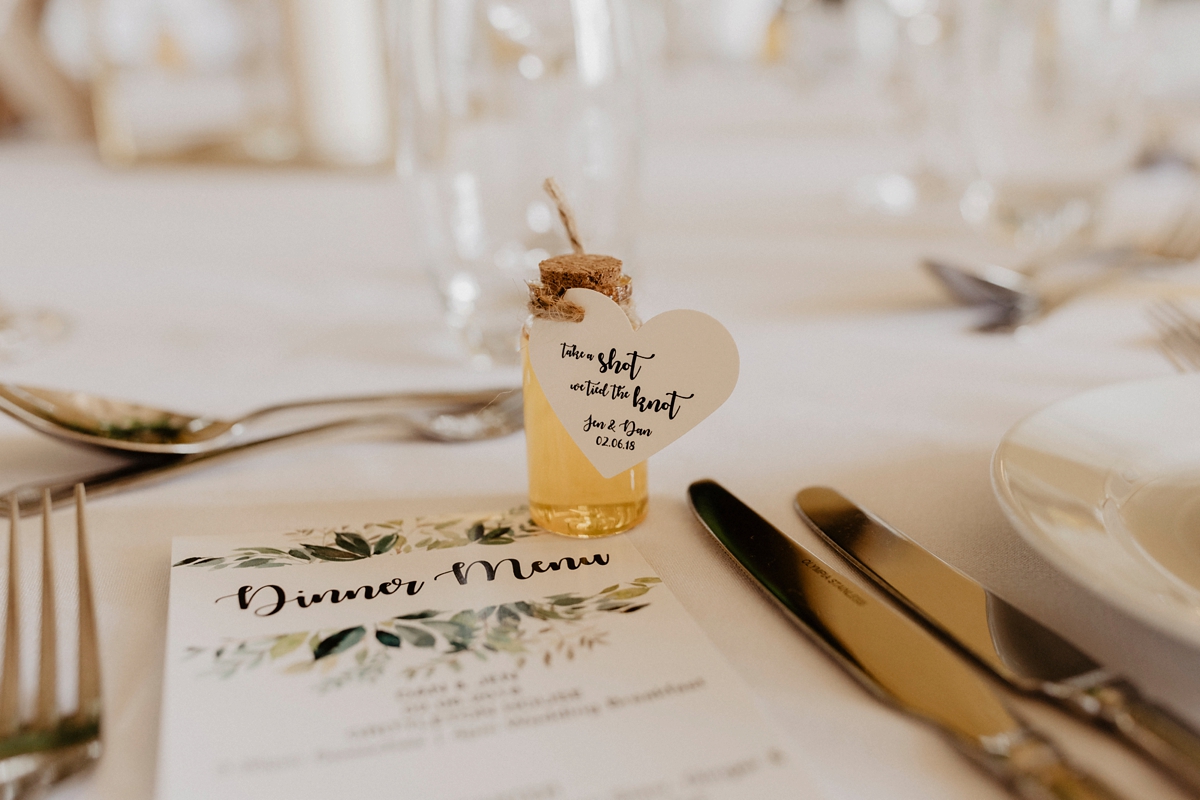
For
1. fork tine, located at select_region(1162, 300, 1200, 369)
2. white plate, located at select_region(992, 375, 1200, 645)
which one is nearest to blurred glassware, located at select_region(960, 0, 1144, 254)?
fork tine, located at select_region(1162, 300, 1200, 369)

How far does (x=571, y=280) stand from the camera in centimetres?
42

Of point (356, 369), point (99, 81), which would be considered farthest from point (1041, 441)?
point (99, 81)

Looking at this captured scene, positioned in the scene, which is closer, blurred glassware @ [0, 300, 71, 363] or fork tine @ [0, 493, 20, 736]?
fork tine @ [0, 493, 20, 736]

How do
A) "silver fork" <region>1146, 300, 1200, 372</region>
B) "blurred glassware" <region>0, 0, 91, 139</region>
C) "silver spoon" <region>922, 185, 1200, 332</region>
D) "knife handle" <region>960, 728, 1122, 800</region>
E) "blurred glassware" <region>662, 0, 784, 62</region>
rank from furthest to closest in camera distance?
"blurred glassware" <region>662, 0, 784, 62</region>
"blurred glassware" <region>0, 0, 91, 139</region>
"silver spoon" <region>922, 185, 1200, 332</region>
"silver fork" <region>1146, 300, 1200, 372</region>
"knife handle" <region>960, 728, 1122, 800</region>

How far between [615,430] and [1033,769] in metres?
0.22

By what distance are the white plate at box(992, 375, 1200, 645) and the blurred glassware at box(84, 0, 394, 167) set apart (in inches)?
50.3

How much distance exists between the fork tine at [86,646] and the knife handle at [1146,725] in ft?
1.09

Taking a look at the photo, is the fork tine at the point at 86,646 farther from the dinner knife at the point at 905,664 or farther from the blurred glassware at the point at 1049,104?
the blurred glassware at the point at 1049,104

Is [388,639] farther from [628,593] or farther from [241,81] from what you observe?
[241,81]

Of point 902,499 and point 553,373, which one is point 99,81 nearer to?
point 553,373

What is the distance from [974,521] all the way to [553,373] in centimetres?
23

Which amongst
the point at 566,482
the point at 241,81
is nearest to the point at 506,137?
the point at 566,482

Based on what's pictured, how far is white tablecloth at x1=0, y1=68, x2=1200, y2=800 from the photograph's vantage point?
0.33 meters

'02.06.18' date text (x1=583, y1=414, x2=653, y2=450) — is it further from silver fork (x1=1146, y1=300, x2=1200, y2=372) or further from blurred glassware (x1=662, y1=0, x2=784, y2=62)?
blurred glassware (x1=662, y1=0, x2=784, y2=62)
